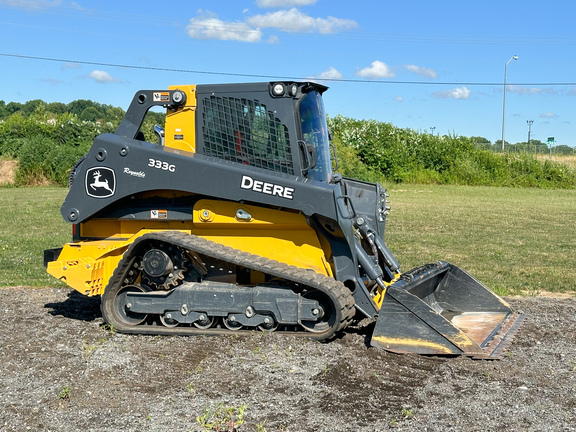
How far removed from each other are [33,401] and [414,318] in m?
3.57

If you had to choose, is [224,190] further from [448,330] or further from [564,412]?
[564,412]

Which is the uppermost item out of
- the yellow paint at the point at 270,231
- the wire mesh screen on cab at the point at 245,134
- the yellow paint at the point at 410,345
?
the wire mesh screen on cab at the point at 245,134

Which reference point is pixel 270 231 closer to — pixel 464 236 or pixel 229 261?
pixel 229 261

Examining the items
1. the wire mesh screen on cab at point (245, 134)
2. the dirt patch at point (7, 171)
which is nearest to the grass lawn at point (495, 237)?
the wire mesh screen on cab at point (245, 134)

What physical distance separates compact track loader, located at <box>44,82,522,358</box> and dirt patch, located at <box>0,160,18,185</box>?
3014cm

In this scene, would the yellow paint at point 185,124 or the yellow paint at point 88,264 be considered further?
the yellow paint at point 185,124

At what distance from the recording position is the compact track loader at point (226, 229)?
725cm

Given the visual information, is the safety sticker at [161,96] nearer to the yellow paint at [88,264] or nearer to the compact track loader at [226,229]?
the compact track loader at [226,229]

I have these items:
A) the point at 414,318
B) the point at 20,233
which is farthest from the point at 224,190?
the point at 20,233

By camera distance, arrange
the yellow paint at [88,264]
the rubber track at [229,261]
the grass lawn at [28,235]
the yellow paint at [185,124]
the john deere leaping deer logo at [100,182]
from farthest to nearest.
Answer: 1. the grass lawn at [28,235]
2. the yellow paint at [185,124]
3. the yellow paint at [88,264]
4. the john deere leaping deer logo at [100,182]
5. the rubber track at [229,261]

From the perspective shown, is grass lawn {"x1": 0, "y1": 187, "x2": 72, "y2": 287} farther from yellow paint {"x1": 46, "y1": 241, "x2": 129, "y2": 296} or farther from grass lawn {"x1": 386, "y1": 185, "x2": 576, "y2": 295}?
grass lawn {"x1": 386, "y1": 185, "x2": 576, "y2": 295}

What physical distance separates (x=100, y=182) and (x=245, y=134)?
5.58ft

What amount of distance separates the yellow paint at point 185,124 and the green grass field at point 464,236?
13.9 feet

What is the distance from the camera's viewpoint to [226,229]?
7742 millimetres
